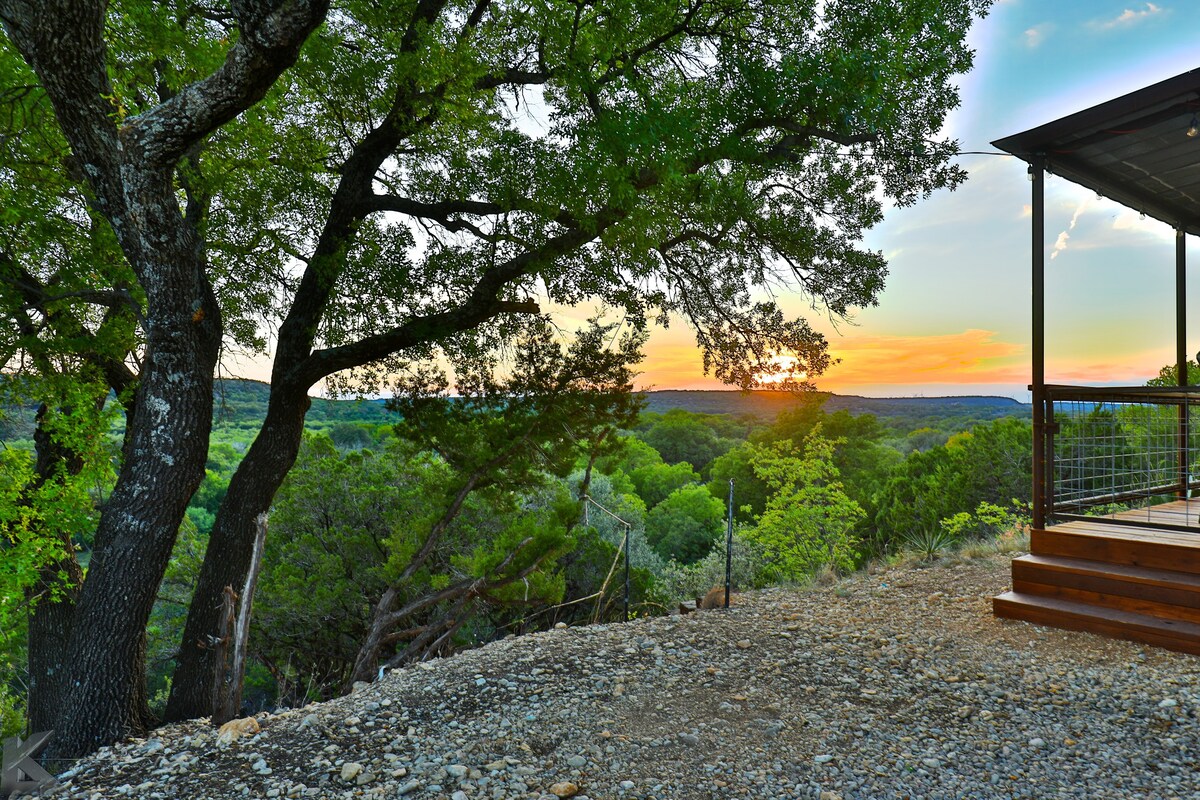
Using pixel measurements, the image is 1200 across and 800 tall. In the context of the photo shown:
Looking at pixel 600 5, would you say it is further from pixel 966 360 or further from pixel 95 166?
pixel 966 360

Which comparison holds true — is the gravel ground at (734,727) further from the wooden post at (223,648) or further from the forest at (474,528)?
the forest at (474,528)

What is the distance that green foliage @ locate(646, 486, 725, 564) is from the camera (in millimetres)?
21141

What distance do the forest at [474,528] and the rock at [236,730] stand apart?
122 inches

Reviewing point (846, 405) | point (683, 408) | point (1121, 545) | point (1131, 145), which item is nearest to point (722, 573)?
point (1121, 545)

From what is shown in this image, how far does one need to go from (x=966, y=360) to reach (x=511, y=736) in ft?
40.1

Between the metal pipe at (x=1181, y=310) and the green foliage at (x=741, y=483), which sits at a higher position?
the metal pipe at (x=1181, y=310)

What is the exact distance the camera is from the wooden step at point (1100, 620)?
378 centimetres

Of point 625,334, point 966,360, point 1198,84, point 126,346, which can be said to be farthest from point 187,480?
point 966,360

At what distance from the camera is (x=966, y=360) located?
40.7ft

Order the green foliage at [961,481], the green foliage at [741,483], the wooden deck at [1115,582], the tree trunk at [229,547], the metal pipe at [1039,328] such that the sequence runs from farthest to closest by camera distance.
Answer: the green foliage at [741,483]
the green foliage at [961,481]
the tree trunk at [229,547]
the metal pipe at [1039,328]
the wooden deck at [1115,582]

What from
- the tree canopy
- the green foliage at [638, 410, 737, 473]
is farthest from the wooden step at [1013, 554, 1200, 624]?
the green foliage at [638, 410, 737, 473]

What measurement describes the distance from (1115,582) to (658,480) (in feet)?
68.0

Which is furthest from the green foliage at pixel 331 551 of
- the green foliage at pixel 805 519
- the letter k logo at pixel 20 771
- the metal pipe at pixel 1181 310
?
the metal pipe at pixel 1181 310

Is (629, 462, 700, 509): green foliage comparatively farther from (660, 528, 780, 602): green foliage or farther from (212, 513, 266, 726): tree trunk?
(212, 513, 266, 726): tree trunk
